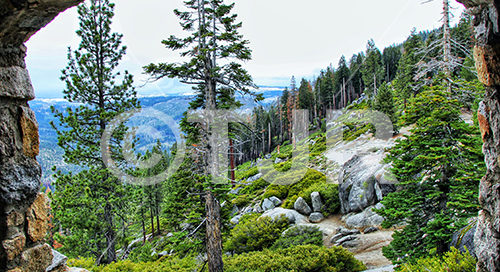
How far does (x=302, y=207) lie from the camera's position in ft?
53.0

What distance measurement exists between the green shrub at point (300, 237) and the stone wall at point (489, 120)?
8776 mm

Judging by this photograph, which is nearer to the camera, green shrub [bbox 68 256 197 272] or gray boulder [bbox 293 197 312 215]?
green shrub [bbox 68 256 197 272]

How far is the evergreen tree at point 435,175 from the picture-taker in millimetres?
6305

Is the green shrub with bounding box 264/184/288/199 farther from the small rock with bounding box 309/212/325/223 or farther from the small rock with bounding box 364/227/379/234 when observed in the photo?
the small rock with bounding box 364/227/379/234

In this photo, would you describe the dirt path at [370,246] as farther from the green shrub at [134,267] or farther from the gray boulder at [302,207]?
the green shrub at [134,267]

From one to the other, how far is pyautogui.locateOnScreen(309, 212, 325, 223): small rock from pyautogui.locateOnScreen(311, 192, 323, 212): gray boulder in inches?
20.3

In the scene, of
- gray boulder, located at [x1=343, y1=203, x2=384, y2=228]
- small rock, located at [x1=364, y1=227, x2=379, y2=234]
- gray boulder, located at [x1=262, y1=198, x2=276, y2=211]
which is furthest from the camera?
gray boulder, located at [x1=262, y1=198, x2=276, y2=211]

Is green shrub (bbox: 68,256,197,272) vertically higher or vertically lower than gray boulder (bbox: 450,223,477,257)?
lower

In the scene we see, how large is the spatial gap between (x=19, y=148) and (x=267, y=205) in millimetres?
17275

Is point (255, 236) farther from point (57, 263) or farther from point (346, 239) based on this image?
point (57, 263)

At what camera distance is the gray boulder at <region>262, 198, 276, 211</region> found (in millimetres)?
18828

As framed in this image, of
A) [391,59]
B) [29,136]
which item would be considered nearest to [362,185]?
[29,136]

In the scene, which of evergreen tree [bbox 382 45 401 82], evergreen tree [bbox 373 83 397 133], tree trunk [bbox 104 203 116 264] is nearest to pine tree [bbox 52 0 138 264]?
tree trunk [bbox 104 203 116 264]

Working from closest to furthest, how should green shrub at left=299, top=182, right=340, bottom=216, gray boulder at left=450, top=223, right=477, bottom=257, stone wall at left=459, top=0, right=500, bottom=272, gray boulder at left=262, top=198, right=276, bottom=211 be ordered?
stone wall at left=459, top=0, right=500, bottom=272, gray boulder at left=450, top=223, right=477, bottom=257, green shrub at left=299, top=182, right=340, bottom=216, gray boulder at left=262, top=198, right=276, bottom=211
